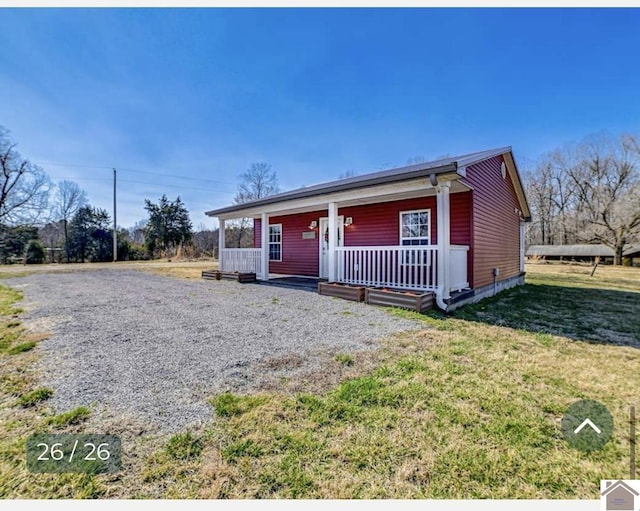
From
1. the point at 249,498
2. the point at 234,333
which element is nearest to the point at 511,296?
the point at 234,333

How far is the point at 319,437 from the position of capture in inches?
72.3

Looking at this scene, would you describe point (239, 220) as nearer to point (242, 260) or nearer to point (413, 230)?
point (242, 260)

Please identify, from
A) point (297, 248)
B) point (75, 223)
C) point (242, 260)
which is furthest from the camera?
point (75, 223)

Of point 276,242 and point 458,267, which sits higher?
point 276,242

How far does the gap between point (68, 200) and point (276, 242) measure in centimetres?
2778

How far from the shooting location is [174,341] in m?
3.66

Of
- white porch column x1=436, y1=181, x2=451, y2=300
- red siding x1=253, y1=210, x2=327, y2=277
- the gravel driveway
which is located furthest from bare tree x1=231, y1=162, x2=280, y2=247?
white porch column x1=436, y1=181, x2=451, y2=300

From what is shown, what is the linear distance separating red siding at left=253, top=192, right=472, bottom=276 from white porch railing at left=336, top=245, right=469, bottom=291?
0.96 metres

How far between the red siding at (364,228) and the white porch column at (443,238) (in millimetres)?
1834

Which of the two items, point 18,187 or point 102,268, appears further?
point 18,187

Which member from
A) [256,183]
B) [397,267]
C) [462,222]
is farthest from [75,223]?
[462,222]

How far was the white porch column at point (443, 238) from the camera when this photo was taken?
18.3ft

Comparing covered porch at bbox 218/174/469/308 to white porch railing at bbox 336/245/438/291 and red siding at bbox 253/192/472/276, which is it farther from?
red siding at bbox 253/192/472/276
